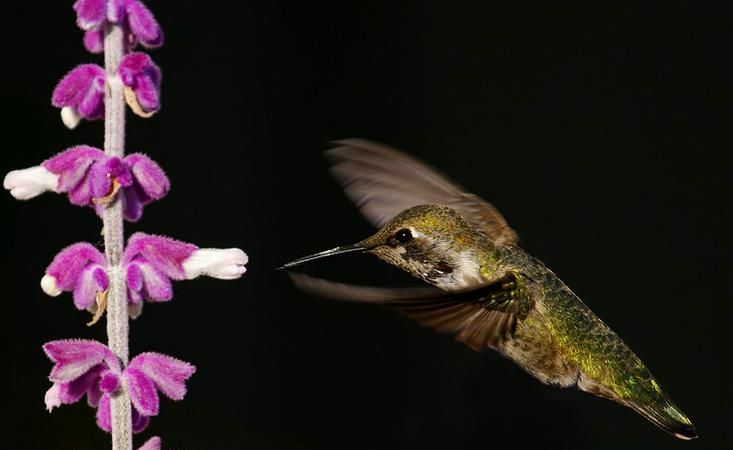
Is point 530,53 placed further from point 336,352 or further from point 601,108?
point 336,352

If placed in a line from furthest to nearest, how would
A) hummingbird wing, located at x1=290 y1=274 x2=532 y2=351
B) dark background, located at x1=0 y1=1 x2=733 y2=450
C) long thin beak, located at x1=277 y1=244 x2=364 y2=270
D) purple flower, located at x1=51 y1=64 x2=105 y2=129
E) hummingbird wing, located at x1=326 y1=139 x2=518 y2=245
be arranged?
dark background, located at x1=0 y1=1 x2=733 y2=450 < hummingbird wing, located at x1=326 y1=139 x2=518 y2=245 < long thin beak, located at x1=277 y1=244 x2=364 y2=270 < hummingbird wing, located at x1=290 y1=274 x2=532 y2=351 < purple flower, located at x1=51 y1=64 x2=105 y2=129

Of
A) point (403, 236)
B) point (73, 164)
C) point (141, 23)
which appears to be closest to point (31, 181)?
point (73, 164)

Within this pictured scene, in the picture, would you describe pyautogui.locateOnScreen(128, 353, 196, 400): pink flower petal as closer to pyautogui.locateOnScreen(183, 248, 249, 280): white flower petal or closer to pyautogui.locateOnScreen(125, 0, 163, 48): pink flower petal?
pyautogui.locateOnScreen(183, 248, 249, 280): white flower petal

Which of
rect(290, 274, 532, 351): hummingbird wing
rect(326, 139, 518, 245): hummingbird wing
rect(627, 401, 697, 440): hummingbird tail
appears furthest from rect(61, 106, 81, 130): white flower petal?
rect(627, 401, 697, 440): hummingbird tail

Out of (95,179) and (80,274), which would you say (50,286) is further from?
(95,179)

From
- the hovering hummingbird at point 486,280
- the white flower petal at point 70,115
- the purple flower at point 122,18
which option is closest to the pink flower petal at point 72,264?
the white flower petal at point 70,115
